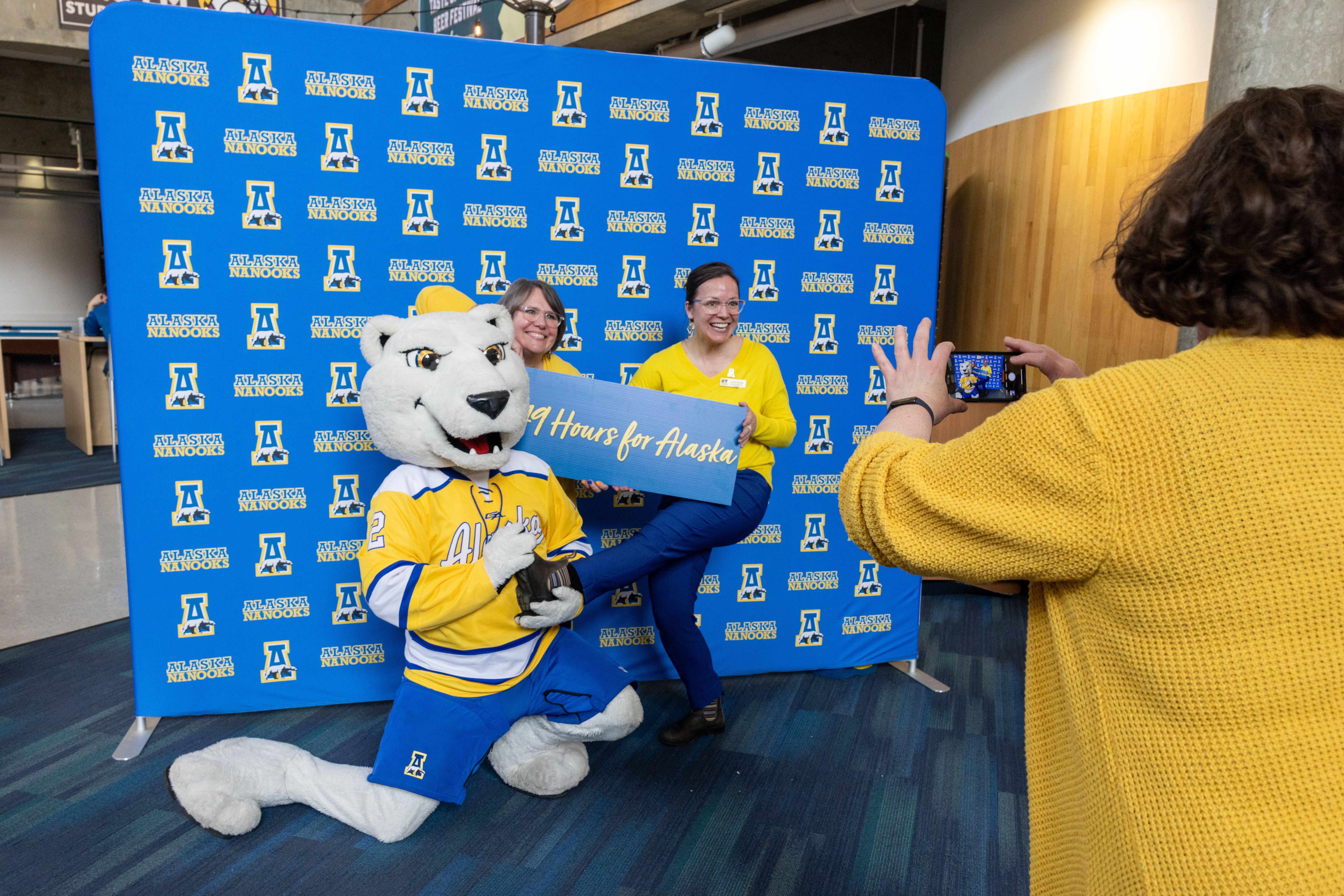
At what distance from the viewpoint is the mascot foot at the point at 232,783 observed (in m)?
2.19

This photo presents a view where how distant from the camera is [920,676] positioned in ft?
10.9

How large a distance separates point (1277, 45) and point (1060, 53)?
1.74 m

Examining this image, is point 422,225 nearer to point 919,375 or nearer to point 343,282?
point 343,282

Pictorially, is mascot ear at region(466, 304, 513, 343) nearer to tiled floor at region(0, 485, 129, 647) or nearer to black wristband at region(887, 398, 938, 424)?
black wristband at region(887, 398, 938, 424)

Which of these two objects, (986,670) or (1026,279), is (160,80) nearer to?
(986,670)

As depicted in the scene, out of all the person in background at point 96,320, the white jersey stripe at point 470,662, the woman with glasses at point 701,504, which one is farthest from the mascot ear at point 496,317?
the person in background at point 96,320

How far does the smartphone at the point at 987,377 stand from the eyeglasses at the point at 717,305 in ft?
3.36

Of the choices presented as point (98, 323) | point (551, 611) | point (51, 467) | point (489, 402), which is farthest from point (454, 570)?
point (98, 323)

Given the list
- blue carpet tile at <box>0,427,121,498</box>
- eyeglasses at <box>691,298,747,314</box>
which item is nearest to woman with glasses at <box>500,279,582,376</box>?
eyeglasses at <box>691,298,747,314</box>

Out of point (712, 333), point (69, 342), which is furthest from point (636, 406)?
point (69, 342)

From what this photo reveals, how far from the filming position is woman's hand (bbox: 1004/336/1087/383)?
1.44 metres

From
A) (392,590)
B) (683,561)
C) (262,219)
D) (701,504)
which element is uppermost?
(262,219)

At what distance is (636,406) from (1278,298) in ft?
6.34

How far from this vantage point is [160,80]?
8.25 ft
